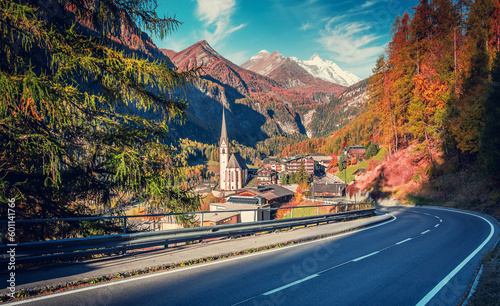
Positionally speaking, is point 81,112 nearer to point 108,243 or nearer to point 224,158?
point 108,243

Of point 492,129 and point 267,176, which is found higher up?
point 492,129

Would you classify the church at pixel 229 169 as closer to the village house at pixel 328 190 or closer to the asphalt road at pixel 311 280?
the village house at pixel 328 190

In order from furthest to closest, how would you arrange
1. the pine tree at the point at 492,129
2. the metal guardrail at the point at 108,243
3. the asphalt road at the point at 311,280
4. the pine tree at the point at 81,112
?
the pine tree at the point at 492,129 → the metal guardrail at the point at 108,243 → the pine tree at the point at 81,112 → the asphalt road at the point at 311,280

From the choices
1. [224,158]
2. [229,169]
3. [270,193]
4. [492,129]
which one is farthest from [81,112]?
[224,158]

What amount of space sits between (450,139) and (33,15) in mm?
39594

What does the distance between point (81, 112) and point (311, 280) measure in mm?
7155

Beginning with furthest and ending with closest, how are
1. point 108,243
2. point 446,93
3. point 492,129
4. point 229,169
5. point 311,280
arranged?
1. point 229,169
2. point 446,93
3. point 492,129
4. point 108,243
5. point 311,280

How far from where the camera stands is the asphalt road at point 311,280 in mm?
5141

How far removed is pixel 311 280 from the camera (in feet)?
21.3

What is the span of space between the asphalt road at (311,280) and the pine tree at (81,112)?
224 centimetres

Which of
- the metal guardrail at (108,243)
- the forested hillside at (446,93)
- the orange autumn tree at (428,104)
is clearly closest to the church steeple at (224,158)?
the forested hillside at (446,93)

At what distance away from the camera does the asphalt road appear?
5.14 meters

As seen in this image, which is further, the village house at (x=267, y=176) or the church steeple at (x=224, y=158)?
the village house at (x=267, y=176)

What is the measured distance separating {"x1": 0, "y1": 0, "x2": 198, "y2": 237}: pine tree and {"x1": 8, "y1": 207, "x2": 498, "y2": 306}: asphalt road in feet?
7.34
